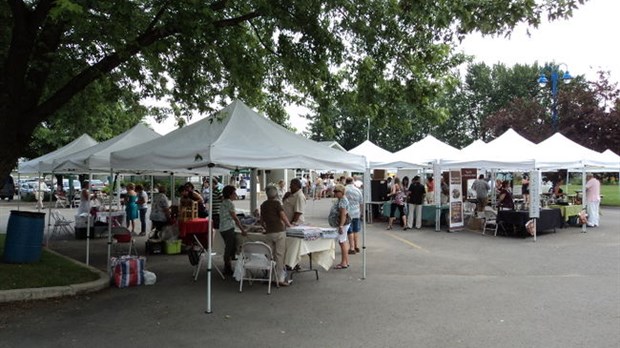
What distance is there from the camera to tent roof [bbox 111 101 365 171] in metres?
7.12

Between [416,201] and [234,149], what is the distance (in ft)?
35.1

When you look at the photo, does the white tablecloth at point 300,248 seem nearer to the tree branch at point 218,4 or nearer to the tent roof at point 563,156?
the tree branch at point 218,4

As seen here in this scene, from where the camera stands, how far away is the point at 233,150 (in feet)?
23.5

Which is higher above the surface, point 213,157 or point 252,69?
point 252,69

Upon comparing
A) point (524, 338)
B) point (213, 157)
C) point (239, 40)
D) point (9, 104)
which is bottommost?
point (524, 338)

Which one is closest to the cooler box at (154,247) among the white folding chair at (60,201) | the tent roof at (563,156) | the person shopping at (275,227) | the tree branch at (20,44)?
the tree branch at (20,44)

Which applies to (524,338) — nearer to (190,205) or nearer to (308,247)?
(308,247)

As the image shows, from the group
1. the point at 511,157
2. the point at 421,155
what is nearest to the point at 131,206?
the point at 421,155

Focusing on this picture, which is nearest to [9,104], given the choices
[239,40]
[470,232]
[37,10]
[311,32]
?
[37,10]

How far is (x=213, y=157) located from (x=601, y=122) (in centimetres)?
2779

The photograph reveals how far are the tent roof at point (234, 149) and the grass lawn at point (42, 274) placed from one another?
1996mm

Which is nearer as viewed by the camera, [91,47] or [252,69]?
[252,69]

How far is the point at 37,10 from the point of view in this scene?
27.5 feet

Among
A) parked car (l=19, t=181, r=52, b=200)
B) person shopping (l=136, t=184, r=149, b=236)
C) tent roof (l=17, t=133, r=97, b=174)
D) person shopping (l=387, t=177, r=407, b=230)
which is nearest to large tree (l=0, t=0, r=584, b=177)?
tent roof (l=17, t=133, r=97, b=174)
